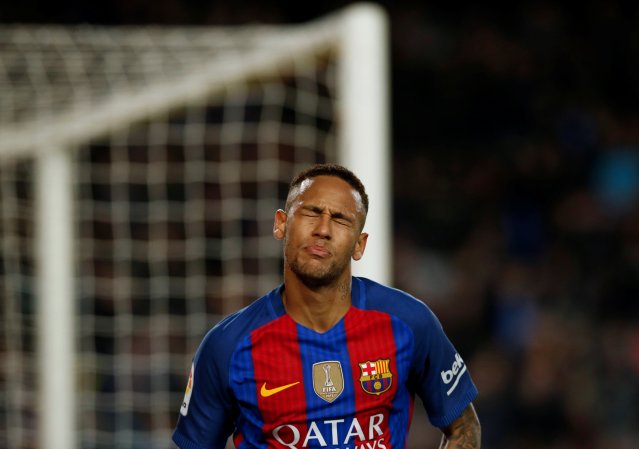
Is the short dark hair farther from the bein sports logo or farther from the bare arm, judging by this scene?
the bare arm

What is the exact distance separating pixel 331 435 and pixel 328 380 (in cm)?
12

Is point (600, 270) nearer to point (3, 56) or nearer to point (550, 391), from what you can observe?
point (550, 391)

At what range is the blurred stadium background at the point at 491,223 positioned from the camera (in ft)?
18.6

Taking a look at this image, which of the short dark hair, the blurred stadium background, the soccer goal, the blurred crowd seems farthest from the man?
the blurred crowd

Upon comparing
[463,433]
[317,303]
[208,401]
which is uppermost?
[317,303]

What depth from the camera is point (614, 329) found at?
7184 millimetres

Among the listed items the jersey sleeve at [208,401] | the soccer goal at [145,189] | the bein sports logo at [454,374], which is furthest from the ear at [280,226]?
the soccer goal at [145,189]

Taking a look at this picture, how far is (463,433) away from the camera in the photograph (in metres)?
2.36

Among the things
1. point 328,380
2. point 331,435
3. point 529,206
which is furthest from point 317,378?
point 529,206

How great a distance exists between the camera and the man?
2.14 meters

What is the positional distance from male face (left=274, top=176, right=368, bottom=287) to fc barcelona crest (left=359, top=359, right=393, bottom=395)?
235 millimetres

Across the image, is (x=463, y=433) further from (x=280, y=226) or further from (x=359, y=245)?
(x=280, y=226)

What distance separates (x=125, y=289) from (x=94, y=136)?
1965 millimetres

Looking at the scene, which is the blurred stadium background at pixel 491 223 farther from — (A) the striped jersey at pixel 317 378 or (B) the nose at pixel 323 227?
(B) the nose at pixel 323 227
